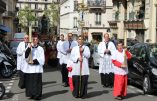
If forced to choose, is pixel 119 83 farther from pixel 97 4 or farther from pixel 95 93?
pixel 97 4

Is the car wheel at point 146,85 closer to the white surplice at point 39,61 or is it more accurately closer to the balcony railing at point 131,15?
the white surplice at point 39,61

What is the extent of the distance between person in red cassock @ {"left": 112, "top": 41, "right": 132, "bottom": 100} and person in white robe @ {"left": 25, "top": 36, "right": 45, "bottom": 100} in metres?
2.22

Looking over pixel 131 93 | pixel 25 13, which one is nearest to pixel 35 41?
pixel 131 93

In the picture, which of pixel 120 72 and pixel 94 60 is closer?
pixel 120 72

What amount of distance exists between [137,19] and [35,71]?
31.7 metres

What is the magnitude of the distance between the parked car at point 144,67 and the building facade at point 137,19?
1506 cm

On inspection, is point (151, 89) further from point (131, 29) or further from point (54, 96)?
point (131, 29)

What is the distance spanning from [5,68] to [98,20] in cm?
5558

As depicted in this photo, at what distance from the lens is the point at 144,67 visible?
1616 centimetres

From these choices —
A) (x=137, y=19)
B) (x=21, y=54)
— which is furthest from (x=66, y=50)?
(x=137, y=19)

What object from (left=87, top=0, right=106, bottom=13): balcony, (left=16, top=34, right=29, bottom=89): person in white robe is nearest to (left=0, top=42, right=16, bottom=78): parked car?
(left=16, top=34, right=29, bottom=89): person in white robe

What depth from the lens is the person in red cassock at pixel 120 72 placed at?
1421 cm

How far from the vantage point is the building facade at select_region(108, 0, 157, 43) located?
3925 cm

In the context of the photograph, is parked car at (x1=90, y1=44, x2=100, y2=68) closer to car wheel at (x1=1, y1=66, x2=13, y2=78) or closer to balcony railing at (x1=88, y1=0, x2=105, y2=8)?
car wheel at (x1=1, y1=66, x2=13, y2=78)
